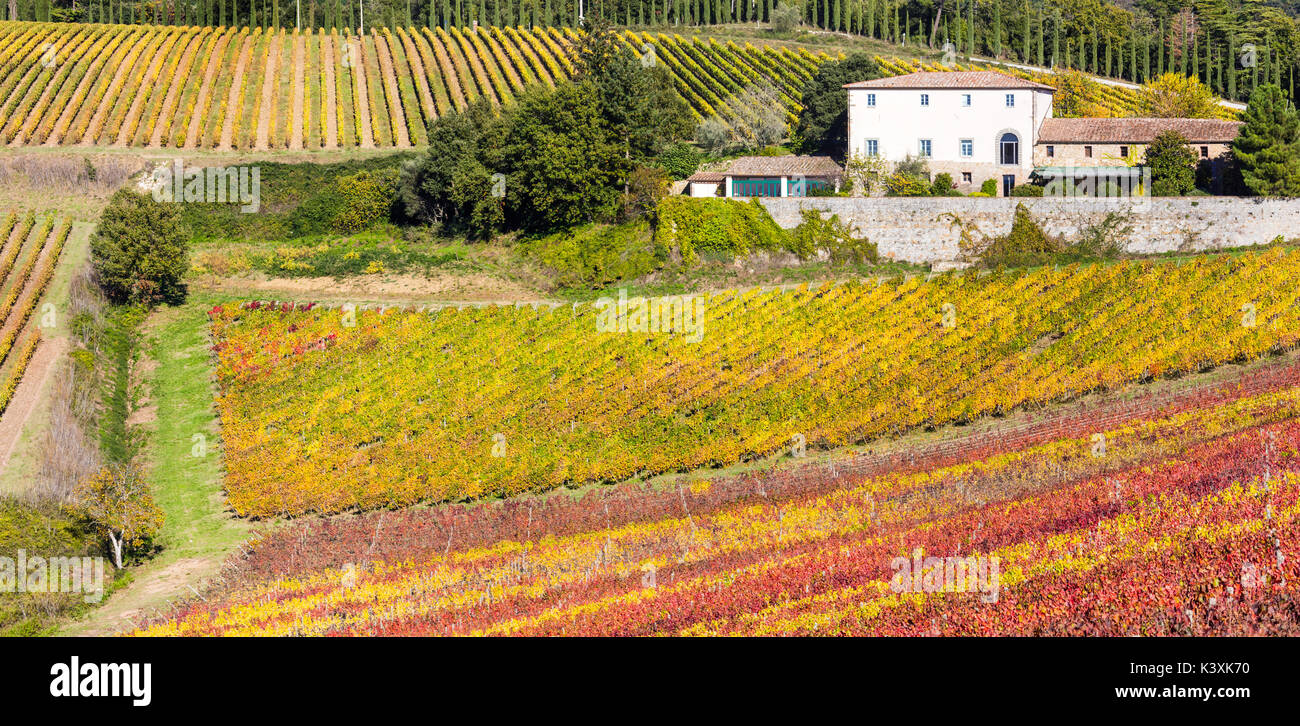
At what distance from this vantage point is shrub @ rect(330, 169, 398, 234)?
58.7 m

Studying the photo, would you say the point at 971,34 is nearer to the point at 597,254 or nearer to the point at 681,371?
the point at 597,254

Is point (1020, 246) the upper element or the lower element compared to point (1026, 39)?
lower

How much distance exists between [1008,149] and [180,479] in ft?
127

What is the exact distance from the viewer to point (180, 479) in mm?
39281

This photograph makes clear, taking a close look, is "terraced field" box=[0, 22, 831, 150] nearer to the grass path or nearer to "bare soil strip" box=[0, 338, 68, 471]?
the grass path

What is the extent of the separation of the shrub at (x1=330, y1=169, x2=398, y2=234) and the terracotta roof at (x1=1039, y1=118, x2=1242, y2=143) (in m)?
30.7

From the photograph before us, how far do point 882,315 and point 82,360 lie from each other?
93.6 feet

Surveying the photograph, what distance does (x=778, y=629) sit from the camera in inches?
771

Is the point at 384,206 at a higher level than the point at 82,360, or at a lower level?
higher

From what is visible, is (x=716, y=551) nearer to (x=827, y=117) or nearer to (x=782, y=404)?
(x=782, y=404)

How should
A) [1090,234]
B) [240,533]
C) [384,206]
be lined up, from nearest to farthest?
[240,533], [1090,234], [384,206]

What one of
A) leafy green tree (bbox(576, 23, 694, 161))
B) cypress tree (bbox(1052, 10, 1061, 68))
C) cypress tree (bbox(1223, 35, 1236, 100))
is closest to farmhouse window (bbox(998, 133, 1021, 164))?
leafy green tree (bbox(576, 23, 694, 161))

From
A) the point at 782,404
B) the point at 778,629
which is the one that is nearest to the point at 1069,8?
the point at 782,404

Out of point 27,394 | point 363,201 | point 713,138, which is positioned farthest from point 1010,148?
point 27,394
